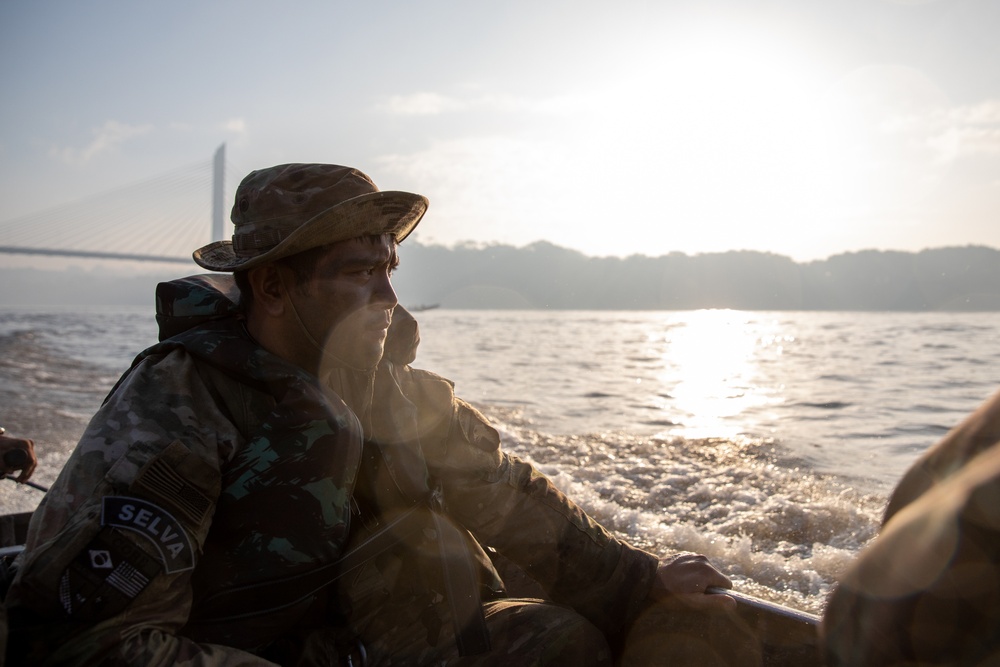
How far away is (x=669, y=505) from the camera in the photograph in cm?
582

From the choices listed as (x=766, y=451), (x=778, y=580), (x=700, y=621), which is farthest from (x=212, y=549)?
(x=766, y=451)

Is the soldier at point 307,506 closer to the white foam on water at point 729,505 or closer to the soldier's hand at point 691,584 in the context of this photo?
the soldier's hand at point 691,584

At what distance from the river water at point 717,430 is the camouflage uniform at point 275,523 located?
214 centimetres

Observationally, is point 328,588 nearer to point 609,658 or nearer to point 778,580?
point 609,658

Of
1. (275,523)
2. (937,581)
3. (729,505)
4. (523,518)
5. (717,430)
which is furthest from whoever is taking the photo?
(717,430)

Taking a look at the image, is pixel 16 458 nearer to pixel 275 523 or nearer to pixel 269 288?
pixel 269 288

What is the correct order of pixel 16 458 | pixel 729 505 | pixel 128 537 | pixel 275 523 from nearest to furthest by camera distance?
pixel 128 537 < pixel 275 523 < pixel 16 458 < pixel 729 505

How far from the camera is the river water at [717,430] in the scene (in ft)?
16.5

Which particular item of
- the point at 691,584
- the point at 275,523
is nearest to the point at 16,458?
the point at 275,523

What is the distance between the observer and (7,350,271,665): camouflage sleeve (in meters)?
1.24

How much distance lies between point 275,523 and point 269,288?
595mm

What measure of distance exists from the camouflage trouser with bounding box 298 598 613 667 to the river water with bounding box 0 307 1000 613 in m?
2.04

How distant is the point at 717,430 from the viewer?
30.5 ft

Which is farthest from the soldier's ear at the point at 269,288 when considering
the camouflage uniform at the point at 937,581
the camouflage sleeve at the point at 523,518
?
the camouflage uniform at the point at 937,581
